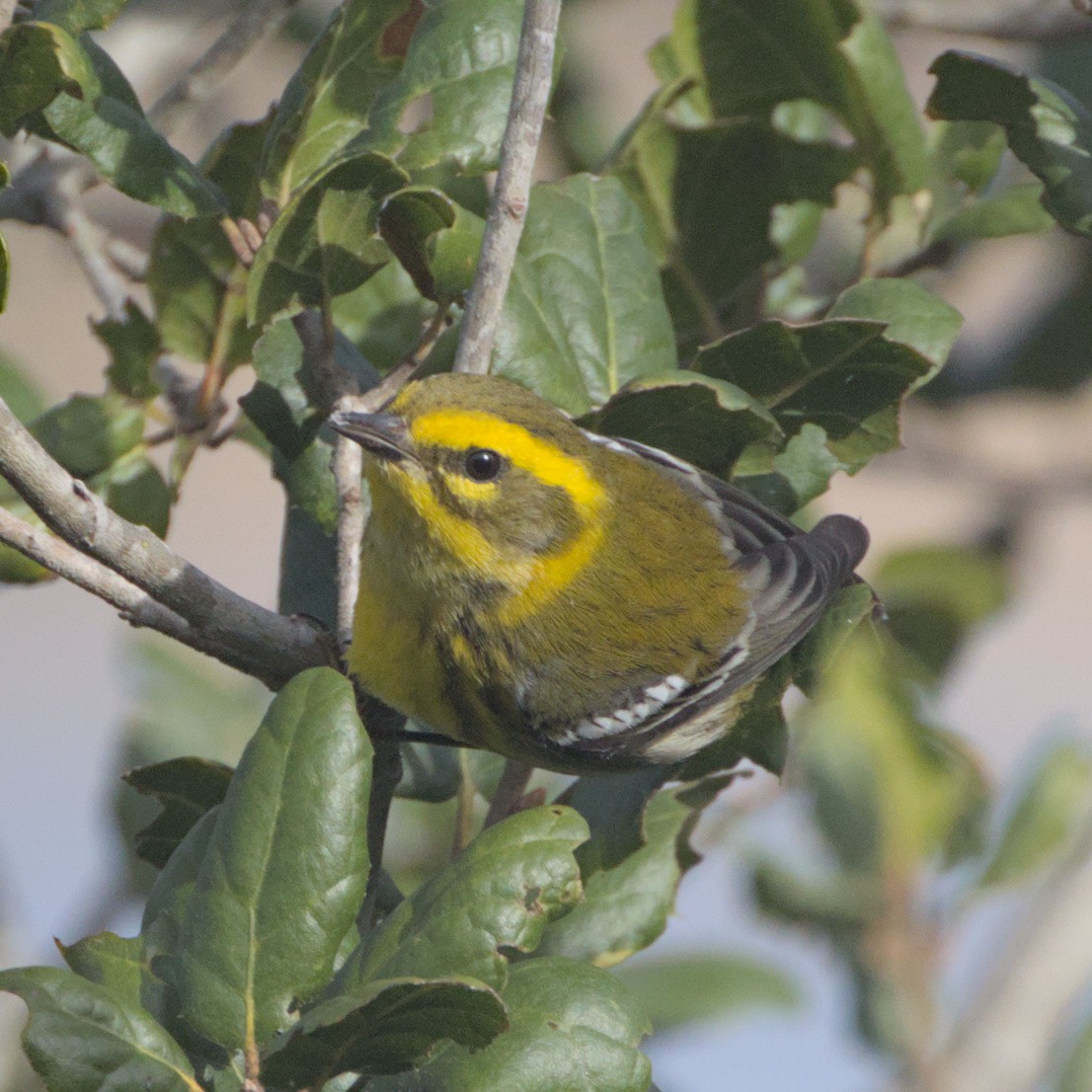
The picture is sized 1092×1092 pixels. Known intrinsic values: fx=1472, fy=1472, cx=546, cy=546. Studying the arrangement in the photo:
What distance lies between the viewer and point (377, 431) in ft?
8.34

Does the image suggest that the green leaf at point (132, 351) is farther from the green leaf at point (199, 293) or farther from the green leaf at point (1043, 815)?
the green leaf at point (1043, 815)

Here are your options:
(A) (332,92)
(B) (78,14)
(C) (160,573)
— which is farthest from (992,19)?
(C) (160,573)

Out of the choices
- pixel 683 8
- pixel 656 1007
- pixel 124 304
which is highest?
pixel 683 8

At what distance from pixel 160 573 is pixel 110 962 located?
20.8 inches

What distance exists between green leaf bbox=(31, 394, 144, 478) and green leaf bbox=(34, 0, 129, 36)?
831 millimetres

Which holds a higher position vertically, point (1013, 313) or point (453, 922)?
point (453, 922)

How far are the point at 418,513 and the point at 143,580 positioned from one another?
34.6 inches

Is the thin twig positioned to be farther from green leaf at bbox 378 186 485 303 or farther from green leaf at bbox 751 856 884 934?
green leaf at bbox 751 856 884 934

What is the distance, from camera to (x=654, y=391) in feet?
7.66

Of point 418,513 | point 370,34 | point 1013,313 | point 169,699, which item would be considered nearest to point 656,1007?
point 418,513

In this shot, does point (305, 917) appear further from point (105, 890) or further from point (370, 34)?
point (105, 890)

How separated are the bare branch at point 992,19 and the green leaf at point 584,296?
4.20 ft

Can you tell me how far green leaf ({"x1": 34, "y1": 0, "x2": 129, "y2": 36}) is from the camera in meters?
2.14

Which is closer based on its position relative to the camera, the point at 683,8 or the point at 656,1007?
the point at 683,8
